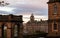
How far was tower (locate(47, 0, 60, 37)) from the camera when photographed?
1400 inches

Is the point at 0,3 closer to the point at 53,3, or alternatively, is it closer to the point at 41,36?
the point at 53,3

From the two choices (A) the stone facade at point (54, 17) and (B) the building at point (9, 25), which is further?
(B) the building at point (9, 25)

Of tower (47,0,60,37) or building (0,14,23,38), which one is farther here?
building (0,14,23,38)

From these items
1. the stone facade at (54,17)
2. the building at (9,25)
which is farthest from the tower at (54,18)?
the building at (9,25)

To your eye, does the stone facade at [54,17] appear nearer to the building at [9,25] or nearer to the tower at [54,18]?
the tower at [54,18]

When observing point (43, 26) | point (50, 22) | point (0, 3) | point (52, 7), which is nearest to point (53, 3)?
point (52, 7)

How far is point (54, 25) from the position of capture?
3597 cm

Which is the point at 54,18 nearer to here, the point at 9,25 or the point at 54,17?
the point at 54,17

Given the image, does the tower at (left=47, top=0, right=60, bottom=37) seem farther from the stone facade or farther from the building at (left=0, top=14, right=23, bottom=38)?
the building at (left=0, top=14, right=23, bottom=38)

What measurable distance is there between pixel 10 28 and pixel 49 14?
807 cm

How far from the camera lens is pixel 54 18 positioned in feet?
118

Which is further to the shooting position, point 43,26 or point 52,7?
point 43,26

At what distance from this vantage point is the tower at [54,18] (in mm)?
35562

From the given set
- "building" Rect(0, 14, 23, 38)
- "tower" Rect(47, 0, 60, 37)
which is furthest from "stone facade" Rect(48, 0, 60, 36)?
"building" Rect(0, 14, 23, 38)
